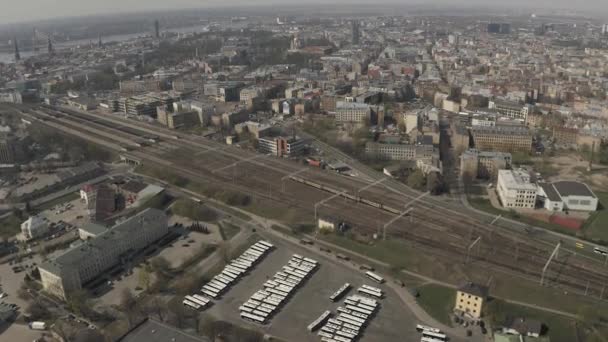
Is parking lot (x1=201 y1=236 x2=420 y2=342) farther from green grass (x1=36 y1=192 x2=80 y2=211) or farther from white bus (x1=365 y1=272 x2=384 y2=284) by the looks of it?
green grass (x1=36 y1=192 x2=80 y2=211)

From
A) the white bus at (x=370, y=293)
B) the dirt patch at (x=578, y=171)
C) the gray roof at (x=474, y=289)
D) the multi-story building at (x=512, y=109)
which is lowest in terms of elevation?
the white bus at (x=370, y=293)

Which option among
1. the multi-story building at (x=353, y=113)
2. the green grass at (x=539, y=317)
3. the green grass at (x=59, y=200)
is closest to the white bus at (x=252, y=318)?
the green grass at (x=539, y=317)

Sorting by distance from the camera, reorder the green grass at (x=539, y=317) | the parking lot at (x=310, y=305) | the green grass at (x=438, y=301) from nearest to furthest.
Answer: the green grass at (x=539, y=317) → the parking lot at (x=310, y=305) → the green grass at (x=438, y=301)

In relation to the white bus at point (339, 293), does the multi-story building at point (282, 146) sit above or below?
above

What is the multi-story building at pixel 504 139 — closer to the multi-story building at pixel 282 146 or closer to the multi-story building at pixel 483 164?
A: the multi-story building at pixel 483 164

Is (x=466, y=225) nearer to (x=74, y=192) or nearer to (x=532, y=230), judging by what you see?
(x=532, y=230)
